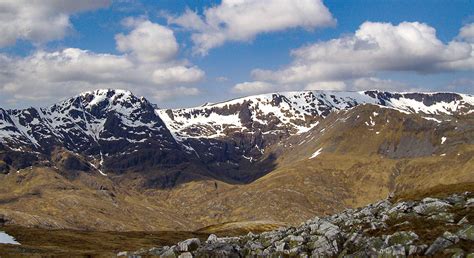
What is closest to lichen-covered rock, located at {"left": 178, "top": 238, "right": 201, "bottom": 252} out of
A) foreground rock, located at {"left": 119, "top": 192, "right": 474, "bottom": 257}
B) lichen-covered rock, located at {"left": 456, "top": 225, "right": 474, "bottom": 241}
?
foreground rock, located at {"left": 119, "top": 192, "right": 474, "bottom": 257}

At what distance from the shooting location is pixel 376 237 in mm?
71438

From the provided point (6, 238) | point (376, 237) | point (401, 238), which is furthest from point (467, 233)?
point (6, 238)

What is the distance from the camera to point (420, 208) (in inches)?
3066

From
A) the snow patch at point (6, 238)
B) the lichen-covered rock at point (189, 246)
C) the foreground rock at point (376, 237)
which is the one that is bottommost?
the snow patch at point (6, 238)

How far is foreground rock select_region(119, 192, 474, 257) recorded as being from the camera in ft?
213

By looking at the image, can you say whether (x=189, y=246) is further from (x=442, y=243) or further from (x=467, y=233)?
(x=467, y=233)

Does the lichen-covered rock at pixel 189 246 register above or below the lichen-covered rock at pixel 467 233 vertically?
below

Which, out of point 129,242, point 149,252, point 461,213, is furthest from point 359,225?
point 129,242

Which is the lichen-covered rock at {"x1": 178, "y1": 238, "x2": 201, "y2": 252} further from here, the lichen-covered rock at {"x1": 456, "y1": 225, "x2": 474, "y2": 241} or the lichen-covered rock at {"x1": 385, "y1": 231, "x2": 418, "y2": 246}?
the lichen-covered rock at {"x1": 456, "y1": 225, "x2": 474, "y2": 241}

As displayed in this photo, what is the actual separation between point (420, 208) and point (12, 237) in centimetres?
12903

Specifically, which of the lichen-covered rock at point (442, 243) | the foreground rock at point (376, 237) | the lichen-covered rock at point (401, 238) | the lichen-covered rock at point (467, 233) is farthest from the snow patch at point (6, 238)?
the lichen-covered rock at point (467, 233)

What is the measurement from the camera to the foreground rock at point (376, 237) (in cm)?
6494

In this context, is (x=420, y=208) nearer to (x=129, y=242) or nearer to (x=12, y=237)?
(x=129, y=242)

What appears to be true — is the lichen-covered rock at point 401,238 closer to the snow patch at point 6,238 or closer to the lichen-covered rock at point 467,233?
the lichen-covered rock at point 467,233
